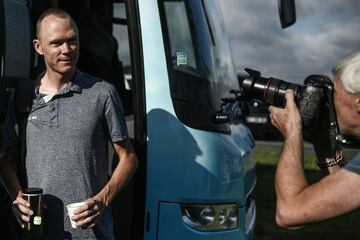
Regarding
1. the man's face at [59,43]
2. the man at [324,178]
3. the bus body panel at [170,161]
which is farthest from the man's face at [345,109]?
the man's face at [59,43]

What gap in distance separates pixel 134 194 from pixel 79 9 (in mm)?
1783

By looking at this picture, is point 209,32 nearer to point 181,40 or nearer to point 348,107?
point 181,40

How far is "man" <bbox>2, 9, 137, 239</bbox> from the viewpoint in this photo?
2.53 metres

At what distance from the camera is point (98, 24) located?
4367 mm

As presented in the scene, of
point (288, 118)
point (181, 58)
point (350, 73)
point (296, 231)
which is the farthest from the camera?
point (296, 231)

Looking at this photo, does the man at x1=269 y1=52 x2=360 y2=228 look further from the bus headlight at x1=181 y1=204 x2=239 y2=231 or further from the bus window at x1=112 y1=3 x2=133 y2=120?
the bus window at x1=112 y1=3 x2=133 y2=120

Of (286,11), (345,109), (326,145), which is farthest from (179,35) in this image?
(345,109)

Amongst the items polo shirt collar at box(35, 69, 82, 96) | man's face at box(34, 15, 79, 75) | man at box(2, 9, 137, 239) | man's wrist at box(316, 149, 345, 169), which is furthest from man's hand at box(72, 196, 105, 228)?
man's wrist at box(316, 149, 345, 169)

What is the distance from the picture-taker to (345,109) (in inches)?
88.6

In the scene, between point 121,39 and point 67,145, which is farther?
point 121,39

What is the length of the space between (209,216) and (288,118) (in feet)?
3.12

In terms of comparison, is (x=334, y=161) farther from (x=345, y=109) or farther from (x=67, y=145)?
(x=67, y=145)

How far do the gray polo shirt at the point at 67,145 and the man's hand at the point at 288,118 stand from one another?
688 mm

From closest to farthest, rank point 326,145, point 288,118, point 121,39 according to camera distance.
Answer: point 288,118 → point 326,145 → point 121,39
